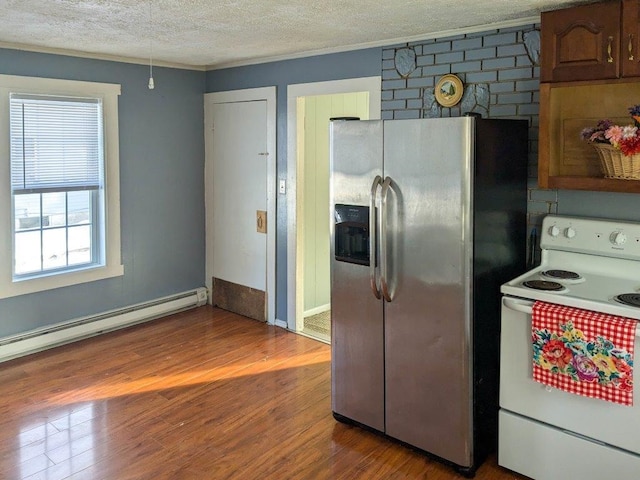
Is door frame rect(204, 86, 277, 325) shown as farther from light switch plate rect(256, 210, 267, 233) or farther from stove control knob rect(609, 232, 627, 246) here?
stove control knob rect(609, 232, 627, 246)

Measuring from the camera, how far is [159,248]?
4.80 meters

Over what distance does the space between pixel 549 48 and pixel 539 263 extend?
105cm

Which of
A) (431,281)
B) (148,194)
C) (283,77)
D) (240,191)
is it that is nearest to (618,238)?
(431,281)

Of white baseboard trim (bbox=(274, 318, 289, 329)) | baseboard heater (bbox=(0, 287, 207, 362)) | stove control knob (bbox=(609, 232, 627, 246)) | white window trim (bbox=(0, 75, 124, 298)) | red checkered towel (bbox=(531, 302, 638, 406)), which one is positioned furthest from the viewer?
white baseboard trim (bbox=(274, 318, 289, 329))

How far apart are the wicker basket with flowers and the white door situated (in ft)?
8.50

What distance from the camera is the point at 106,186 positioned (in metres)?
4.36

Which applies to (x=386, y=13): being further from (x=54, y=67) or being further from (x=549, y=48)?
(x=54, y=67)

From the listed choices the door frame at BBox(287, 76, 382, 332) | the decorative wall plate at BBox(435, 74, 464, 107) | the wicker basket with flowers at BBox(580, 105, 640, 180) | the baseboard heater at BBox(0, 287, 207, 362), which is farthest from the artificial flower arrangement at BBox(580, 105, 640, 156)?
the baseboard heater at BBox(0, 287, 207, 362)

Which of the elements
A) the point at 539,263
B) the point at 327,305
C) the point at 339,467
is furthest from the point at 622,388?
the point at 327,305

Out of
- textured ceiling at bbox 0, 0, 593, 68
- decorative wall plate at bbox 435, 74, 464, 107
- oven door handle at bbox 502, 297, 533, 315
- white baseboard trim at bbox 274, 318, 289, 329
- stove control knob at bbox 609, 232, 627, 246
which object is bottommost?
white baseboard trim at bbox 274, 318, 289, 329

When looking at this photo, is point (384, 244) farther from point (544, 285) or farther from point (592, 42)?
point (592, 42)

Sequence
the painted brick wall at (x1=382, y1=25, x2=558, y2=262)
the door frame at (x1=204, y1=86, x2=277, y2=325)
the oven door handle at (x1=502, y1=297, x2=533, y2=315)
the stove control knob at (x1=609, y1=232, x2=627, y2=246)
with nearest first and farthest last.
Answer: the oven door handle at (x1=502, y1=297, x2=533, y2=315) < the stove control knob at (x1=609, y1=232, x2=627, y2=246) < the painted brick wall at (x1=382, y1=25, x2=558, y2=262) < the door frame at (x1=204, y1=86, x2=277, y2=325)

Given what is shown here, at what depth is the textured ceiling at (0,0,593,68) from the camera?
2719 millimetres

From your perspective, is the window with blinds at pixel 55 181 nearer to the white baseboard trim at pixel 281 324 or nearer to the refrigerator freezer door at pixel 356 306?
the white baseboard trim at pixel 281 324
